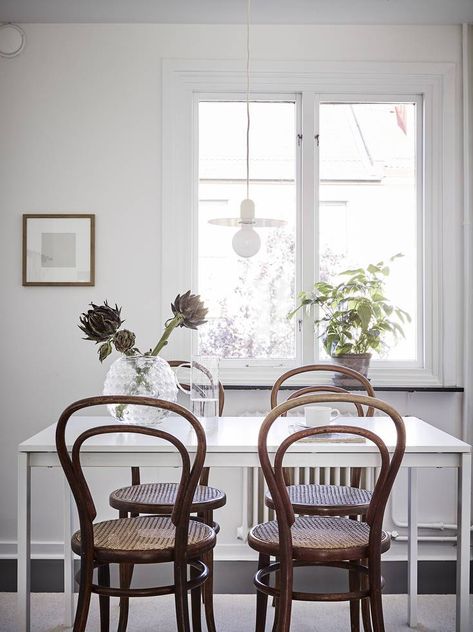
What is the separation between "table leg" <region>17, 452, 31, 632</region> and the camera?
2117 millimetres

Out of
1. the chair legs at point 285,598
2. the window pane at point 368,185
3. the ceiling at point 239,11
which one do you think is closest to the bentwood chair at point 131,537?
the chair legs at point 285,598

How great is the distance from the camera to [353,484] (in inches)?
112

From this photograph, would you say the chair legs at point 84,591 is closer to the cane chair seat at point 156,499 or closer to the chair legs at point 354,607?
the cane chair seat at point 156,499

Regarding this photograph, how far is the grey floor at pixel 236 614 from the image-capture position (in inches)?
108

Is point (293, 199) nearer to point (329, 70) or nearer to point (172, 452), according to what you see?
point (329, 70)

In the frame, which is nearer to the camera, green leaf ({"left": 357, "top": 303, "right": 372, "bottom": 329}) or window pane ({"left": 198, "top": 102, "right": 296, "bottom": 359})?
green leaf ({"left": 357, "top": 303, "right": 372, "bottom": 329})

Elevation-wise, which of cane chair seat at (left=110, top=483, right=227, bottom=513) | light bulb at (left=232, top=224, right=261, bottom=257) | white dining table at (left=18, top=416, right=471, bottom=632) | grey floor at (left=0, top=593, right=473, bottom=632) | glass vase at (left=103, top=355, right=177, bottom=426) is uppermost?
light bulb at (left=232, top=224, right=261, bottom=257)

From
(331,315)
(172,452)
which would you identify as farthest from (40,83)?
(172,452)

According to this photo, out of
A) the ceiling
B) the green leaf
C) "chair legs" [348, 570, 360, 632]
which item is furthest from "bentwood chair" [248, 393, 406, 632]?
the ceiling

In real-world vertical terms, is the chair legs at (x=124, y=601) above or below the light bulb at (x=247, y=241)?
below

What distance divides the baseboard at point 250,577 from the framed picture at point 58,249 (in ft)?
4.43

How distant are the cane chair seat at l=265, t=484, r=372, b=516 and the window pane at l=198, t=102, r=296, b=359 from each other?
1.00m

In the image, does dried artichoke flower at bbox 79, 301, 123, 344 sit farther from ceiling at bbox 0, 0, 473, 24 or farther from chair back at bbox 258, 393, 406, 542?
ceiling at bbox 0, 0, 473, 24

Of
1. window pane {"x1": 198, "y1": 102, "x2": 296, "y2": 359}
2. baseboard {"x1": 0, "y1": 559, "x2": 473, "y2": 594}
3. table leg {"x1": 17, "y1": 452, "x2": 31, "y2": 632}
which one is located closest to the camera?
table leg {"x1": 17, "y1": 452, "x2": 31, "y2": 632}
